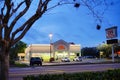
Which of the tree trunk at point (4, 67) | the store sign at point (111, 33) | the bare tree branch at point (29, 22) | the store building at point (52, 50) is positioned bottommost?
the tree trunk at point (4, 67)

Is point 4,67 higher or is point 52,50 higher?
point 52,50

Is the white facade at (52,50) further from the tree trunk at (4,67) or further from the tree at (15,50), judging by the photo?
the tree trunk at (4,67)

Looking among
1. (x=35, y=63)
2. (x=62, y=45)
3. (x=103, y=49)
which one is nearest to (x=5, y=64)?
(x=35, y=63)

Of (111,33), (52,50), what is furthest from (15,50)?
(111,33)

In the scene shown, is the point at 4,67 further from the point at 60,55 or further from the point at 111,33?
the point at 60,55

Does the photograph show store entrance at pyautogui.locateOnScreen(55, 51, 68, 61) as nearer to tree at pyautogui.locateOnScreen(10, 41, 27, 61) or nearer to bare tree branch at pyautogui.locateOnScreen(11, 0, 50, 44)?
tree at pyautogui.locateOnScreen(10, 41, 27, 61)

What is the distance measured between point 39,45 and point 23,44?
38.8 metres

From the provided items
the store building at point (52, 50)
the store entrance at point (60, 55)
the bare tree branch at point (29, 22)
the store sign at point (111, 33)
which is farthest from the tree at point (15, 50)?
the bare tree branch at point (29, 22)

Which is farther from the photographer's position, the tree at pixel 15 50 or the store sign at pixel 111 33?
the tree at pixel 15 50

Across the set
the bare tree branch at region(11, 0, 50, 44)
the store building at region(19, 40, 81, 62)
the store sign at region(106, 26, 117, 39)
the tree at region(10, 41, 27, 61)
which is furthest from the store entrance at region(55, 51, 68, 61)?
the bare tree branch at region(11, 0, 50, 44)

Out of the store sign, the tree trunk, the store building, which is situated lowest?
the tree trunk

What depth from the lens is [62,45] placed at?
10600 centimetres

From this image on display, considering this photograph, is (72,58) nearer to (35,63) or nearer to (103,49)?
(103,49)

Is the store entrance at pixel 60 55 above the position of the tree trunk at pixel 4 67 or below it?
above
